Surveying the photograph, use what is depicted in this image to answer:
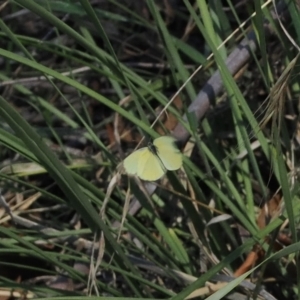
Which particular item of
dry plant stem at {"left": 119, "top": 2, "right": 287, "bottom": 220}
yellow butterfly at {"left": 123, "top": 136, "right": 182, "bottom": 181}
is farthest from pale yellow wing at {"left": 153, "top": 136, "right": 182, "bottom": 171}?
dry plant stem at {"left": 119, "top": 2, "right": 287, "bottom": 220}

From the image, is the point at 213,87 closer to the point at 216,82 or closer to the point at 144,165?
the point at 216,82

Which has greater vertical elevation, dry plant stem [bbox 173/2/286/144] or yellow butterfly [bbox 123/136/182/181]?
yellow butterfly [bbox 123/136/182/181]

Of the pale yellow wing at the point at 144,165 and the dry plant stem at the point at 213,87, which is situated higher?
the pale yellow wing at the point at 144,165

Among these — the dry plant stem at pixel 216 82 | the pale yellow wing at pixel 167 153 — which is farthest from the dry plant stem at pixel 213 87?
the pale yellow wing at pixel 167 153

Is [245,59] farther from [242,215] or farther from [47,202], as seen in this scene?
[47,202]

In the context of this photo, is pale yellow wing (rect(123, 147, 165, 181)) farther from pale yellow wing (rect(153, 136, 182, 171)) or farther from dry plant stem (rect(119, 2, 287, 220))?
dry plant stem (rect(119, 2, 287, 220))

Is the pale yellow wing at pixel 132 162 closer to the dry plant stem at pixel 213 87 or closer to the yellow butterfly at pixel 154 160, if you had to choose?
the yellow butterfly at pixel 154 160

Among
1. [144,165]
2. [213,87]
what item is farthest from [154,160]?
[213,87]
